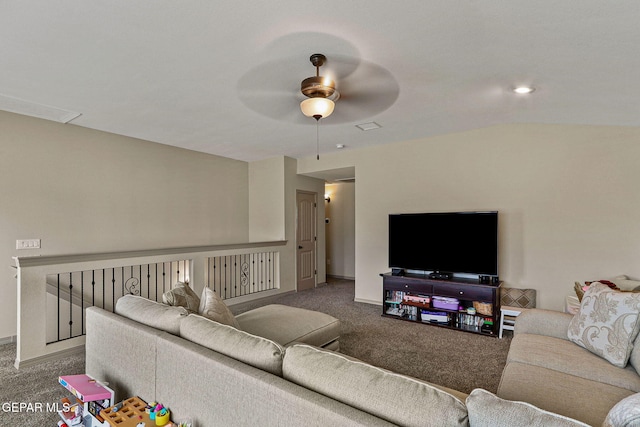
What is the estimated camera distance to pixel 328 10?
1910 mm

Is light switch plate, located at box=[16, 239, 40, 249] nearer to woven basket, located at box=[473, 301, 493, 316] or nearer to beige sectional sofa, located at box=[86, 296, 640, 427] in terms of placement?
beige sectional sofa, located at box=[86, 296, 640, 427]

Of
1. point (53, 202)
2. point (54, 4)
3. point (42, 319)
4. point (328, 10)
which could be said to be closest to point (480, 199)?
point (328, 10)

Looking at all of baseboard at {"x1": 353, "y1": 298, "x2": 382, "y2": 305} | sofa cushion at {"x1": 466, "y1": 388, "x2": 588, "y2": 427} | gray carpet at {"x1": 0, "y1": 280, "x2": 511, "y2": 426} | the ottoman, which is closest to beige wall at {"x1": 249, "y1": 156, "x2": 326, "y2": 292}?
baseboard at {"x1": 353, "y1": 298, "x2": 382, "y2": 305}

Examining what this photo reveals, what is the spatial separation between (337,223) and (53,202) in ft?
18.3

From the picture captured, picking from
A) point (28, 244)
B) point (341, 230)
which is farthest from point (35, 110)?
point (341, 230)

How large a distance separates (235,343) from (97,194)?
4098 mm

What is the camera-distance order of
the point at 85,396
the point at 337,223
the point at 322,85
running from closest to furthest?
the point at 85,396 → the point at 322,85 → the point at 337,223

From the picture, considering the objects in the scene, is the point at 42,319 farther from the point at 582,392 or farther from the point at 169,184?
the point at 582,392

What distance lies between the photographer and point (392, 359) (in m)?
3.19

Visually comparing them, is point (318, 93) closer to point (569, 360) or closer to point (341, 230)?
point (569, 360)

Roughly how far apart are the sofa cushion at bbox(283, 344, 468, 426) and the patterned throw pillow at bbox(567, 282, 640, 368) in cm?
162

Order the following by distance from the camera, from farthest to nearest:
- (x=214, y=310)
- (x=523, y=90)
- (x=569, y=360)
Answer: (x=523, y=90) → (x=214, y=310) → (x=569, y=360)

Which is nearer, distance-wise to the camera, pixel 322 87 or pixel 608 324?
pixel 608 324

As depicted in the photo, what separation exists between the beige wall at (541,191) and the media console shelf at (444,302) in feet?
1.83
